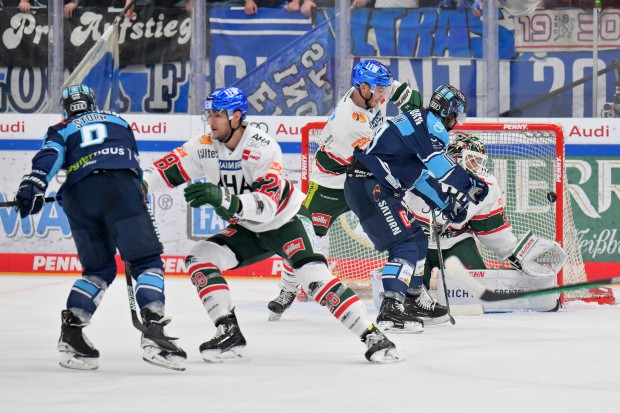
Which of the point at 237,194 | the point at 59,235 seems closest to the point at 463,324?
the point at 237,194

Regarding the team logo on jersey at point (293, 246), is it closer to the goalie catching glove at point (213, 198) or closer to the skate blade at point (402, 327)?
the goalie catching glove at point (213, 198)

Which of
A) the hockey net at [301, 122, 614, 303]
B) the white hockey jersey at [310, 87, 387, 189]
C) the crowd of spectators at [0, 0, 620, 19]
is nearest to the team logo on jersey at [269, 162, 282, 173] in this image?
the white hockey jersey at [310, 87, 387, 189]

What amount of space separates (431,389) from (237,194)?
1.34 metres

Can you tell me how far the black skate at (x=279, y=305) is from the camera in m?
6.93

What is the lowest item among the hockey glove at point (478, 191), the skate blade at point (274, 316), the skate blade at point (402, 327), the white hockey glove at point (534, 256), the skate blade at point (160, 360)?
the skate blade at point (274, 316)

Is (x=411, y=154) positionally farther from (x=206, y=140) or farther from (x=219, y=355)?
(x=219, y=355)

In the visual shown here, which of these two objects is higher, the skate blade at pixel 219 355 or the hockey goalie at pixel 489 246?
the hockey goalie at pixel 489 246

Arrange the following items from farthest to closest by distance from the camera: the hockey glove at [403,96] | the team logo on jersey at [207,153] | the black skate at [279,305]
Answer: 1. the hockey glove at [403,96]
2. the black skate at [279,305]
3. the team logo on jersey at [207,153]

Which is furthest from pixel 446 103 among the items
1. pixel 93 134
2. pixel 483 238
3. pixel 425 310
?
pixel 93 134

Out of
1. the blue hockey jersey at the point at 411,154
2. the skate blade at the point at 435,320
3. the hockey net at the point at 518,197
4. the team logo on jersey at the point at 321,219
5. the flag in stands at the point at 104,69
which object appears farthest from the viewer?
the flag in stands at the point at 104,69

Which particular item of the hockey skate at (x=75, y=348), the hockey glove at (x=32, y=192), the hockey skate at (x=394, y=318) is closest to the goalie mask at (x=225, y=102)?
the hockey glove at (x=32, y=192)

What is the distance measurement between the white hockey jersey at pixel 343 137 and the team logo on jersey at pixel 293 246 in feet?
6.03

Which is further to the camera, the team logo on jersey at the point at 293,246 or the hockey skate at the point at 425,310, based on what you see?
the hockey skate at the point at 425,310

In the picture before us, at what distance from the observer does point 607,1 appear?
8734mm
